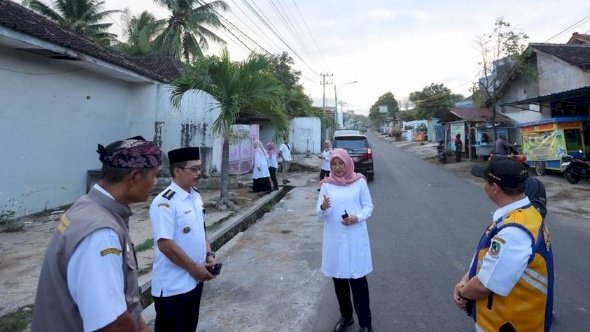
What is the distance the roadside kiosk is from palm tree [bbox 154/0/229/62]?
20.4 m

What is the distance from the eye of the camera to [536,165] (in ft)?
53.1

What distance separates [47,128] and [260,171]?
17.7ft

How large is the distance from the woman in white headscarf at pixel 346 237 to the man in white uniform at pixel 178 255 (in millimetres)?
1212

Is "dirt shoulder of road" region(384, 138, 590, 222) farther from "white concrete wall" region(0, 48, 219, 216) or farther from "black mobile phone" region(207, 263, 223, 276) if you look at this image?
"white concrete wall" region(0, 48, 219, 216)

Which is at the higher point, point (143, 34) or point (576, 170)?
point (143, 34)

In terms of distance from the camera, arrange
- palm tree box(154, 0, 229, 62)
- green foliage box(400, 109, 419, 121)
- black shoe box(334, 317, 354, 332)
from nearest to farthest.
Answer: black shoe box(334, 317, 354, 332)
palm tree box(154, 0, 229, 62)
green foliage box(400, 109, 419, 121)

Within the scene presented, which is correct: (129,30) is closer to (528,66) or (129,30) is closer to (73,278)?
(528,66)

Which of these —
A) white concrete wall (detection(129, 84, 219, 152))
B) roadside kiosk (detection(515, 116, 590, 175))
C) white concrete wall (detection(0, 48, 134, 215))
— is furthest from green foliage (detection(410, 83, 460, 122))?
white concrete wall (detection(0, 48, 134, 215))

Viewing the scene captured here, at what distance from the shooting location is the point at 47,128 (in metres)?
9.41

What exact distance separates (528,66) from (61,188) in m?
20.9

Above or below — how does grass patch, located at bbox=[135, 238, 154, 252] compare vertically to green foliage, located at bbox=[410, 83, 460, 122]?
below

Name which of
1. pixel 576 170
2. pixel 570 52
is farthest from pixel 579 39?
pixel 576 170

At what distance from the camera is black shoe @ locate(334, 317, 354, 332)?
3750 mm

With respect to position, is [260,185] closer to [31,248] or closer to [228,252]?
[228,252]
